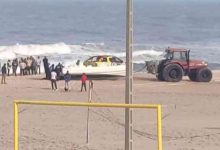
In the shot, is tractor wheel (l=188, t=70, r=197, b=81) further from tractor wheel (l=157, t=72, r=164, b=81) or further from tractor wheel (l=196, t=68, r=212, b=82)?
tractor wheel (l=157, t=72, r=164, b=81)

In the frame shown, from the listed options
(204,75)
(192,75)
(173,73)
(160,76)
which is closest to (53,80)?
(160,76)

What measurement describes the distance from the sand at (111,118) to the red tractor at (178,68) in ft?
1.86

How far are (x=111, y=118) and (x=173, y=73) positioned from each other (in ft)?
40.1

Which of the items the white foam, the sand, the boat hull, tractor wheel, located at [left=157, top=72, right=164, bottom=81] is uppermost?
the white foam

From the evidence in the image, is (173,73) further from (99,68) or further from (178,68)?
(99,68)

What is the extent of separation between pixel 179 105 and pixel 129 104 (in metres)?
15.3

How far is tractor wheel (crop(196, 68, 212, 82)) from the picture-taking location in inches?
1415

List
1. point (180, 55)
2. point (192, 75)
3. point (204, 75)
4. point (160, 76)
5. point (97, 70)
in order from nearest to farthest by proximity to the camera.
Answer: point (160, 76), point (180, 55), point (204, 75), point (192, 75), point (97, 70)

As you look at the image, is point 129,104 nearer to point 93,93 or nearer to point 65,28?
point 93,93

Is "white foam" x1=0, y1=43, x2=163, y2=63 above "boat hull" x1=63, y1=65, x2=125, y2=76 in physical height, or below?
above

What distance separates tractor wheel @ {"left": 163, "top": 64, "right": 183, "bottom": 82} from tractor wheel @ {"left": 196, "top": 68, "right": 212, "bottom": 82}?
1143mm

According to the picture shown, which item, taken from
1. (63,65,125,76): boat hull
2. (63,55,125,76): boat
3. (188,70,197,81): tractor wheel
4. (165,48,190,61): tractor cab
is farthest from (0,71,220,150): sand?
(63,55,125,76): boat

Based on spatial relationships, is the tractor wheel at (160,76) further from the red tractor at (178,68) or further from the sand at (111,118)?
the sand at (111,118)

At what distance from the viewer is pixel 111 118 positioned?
23.5 meters
